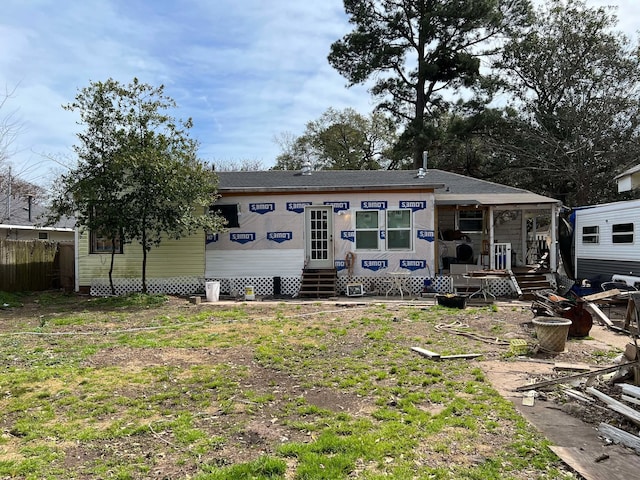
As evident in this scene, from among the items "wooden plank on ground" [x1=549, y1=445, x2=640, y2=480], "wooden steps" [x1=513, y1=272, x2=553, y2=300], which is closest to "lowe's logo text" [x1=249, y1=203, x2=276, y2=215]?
"wooden steps" [x1=513, y1=272, x2=553, y2=300]

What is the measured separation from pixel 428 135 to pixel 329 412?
74.0 ft

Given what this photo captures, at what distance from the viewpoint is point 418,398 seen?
15.0 feet

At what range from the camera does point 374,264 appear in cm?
1352

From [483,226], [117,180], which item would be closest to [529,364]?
[483,226]

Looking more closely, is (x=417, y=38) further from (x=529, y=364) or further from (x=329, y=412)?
(x=329, y=412)

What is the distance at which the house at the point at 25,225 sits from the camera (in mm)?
18812

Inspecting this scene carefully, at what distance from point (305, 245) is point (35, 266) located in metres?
9.27

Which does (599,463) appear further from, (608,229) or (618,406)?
(608,229)

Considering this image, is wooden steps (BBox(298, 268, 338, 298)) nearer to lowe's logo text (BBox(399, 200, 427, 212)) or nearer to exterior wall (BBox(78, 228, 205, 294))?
lowe's logo text (BBox(399, 200, 427, 212))

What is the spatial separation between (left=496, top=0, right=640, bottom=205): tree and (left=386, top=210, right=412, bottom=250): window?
41.4 ft

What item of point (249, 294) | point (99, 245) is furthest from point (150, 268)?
point (249, 294)

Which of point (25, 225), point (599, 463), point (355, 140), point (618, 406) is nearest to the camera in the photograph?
point (599, 463)

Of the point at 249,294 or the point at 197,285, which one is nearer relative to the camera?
the point at 249,294

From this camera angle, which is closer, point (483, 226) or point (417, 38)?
point (483, 226)
